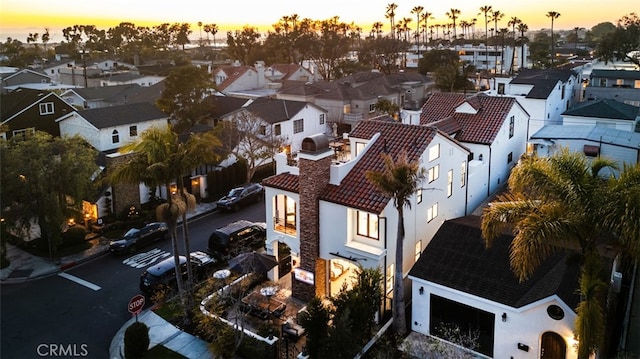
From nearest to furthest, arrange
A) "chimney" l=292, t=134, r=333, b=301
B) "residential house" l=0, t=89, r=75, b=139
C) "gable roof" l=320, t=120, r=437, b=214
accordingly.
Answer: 1. "gable roof" l=320, t=120, r=437, b=214
2. "chimney" l=292, t=134, r=333, b=301
3. "residential house" l=0, t=89, r=75, b=139

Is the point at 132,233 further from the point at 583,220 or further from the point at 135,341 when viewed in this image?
the point at 583,220

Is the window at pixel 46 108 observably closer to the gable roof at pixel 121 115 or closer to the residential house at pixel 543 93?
the gable roof at pixel 121 115

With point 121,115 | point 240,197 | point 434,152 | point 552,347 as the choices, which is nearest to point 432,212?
point 434,152

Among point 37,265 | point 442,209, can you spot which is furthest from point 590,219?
point 37,265

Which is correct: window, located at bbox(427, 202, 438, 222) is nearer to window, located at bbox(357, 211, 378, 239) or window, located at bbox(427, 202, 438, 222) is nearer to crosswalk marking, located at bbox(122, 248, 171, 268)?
window, located at bbox(357, 211, 378, 239)

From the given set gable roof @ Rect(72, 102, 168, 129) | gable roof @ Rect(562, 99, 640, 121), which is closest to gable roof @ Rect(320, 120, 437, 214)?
gable roof @ Rect(72, 102, 168, 129)
